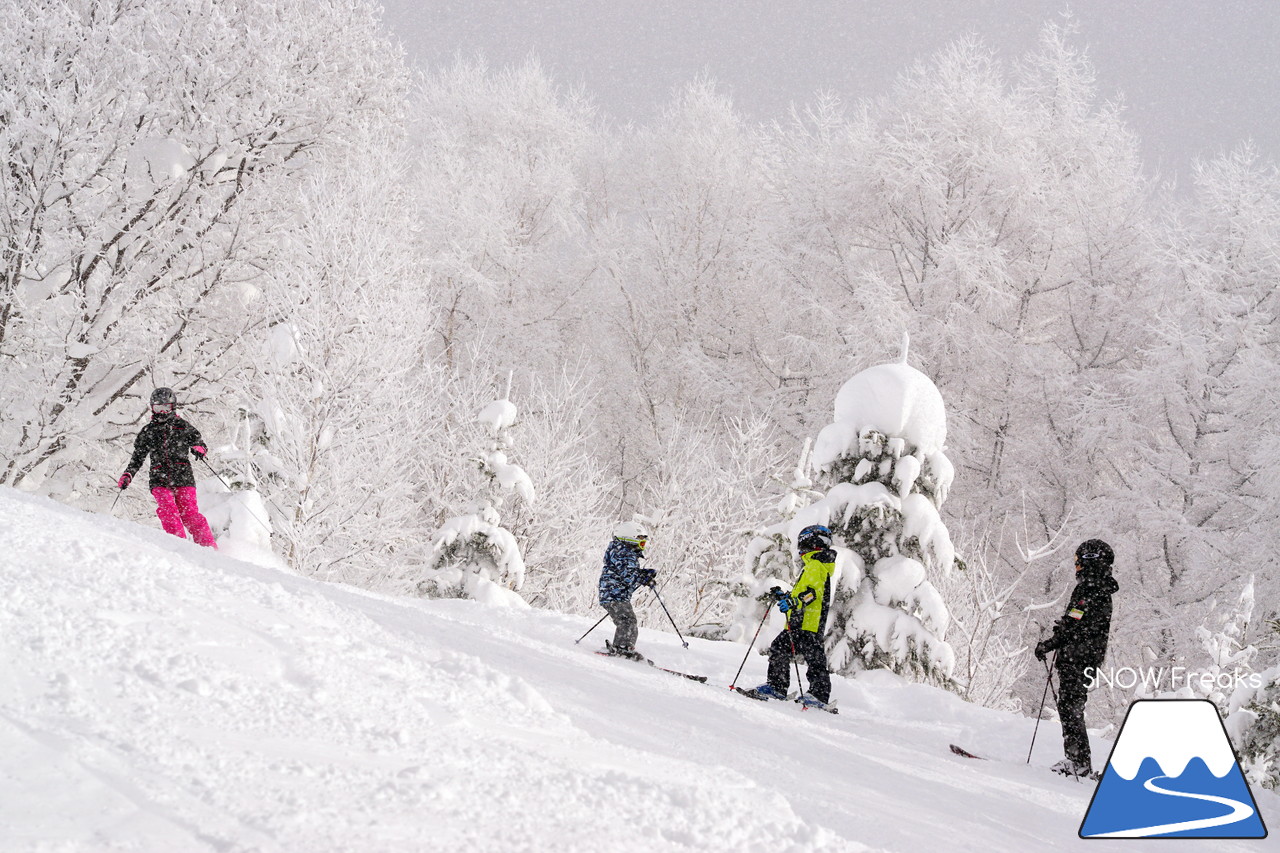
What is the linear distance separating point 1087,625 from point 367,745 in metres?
5.69

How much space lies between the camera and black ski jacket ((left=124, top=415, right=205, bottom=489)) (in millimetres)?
9664

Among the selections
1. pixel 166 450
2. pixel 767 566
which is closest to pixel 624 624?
pixel 767 566

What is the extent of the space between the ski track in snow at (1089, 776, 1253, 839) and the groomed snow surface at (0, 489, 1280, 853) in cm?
27

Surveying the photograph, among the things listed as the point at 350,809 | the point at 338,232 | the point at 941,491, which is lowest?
the point at 350,809

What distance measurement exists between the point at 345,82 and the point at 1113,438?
60.9 feet

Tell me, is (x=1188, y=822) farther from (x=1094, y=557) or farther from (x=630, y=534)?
(x=630, y=534)

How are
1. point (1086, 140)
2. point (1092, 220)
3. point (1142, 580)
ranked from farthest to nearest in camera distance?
point (1086, 140) → point (1092, 220) → point (1142, 580)

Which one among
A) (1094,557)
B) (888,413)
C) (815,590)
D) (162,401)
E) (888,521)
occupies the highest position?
(888,413)

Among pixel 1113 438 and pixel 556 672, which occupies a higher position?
pixel 1113 438

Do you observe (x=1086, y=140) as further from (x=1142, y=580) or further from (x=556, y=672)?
(x=556, y=672)

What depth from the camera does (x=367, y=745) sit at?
382 centimetres

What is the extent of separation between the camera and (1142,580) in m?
20.6

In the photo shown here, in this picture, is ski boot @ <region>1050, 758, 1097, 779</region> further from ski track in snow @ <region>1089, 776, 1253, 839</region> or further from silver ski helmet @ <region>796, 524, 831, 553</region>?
silver ski helmet @ <region>796, 524, 831, 553</region>

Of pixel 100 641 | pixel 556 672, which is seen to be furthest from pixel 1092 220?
pixel 100 641
